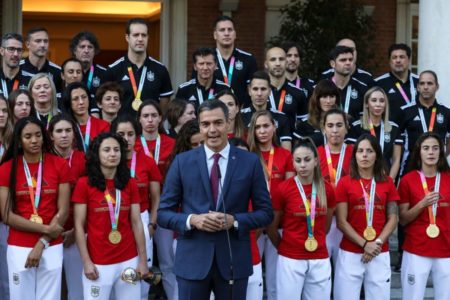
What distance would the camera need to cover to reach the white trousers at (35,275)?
283 inches

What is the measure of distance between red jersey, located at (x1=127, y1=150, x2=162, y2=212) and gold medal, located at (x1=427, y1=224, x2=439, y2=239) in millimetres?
2384

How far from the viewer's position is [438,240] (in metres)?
8.05

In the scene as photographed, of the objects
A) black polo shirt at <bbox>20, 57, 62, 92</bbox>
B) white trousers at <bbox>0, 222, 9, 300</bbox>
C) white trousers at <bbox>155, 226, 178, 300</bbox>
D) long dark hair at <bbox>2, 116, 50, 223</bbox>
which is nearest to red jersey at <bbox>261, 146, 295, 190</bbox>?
white trousers at <bbox>155, 226, 178, 300</bbox>

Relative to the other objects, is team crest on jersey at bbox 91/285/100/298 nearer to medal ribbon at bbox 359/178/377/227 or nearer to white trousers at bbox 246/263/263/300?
white trousers at bbox 246/263/263/300

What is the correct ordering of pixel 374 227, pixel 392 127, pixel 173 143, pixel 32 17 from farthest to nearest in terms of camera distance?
pixel 32 17 < pixel 392 127 < pixel 173 143 < pixel 374 227

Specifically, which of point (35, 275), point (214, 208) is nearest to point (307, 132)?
point (35, 275)

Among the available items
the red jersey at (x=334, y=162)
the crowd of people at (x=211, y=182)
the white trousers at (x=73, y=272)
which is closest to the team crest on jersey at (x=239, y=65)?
the crowd of people at (x=211, y=182)

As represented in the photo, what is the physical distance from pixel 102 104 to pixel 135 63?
3.51ft

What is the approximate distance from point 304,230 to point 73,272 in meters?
1.95

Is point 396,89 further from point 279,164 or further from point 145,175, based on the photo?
point 145,175

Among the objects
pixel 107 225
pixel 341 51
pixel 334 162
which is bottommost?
pixel 107 225

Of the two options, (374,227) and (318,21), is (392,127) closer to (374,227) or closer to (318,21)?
(374,227)

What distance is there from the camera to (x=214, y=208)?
233 inches

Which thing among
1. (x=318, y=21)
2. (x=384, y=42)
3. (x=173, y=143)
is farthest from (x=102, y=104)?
(x=384, y=42)
